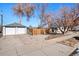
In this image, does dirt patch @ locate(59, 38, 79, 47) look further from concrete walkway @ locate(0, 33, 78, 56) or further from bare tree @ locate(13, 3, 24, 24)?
bare tree @ locate(13, 3, 24, 24)

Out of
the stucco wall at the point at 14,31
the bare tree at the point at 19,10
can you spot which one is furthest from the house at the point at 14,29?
the bare tree at the point at 19,10

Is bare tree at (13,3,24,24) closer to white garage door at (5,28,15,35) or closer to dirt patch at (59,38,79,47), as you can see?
white garage door at (5,28,15,35)

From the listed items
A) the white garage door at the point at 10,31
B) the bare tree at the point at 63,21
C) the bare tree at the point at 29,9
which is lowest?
the white garage door at the point at 10,31

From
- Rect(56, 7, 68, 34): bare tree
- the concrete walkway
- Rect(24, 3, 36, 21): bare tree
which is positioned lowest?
the concrete walkway

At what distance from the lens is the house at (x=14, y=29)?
288 centimetres

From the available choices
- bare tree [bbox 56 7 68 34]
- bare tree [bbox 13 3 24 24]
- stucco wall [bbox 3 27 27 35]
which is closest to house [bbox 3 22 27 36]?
stucco wall [bbox 3 27 27 35]

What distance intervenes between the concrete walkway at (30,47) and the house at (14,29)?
64mm

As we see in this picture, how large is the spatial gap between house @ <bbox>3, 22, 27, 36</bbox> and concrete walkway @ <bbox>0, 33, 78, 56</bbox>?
0.21ft

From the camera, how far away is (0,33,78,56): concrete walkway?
284 centimetres

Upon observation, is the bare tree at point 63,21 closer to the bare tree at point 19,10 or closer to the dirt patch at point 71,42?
the dirt patch at point 71,42

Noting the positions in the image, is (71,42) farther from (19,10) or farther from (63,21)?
(19,10)

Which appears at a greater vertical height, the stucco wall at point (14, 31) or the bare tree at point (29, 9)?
the bare tree at point (29, 9)

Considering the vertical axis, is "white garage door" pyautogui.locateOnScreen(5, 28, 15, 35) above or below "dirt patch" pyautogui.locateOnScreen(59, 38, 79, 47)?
above

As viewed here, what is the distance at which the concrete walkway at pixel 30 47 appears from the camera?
2.84 metres
